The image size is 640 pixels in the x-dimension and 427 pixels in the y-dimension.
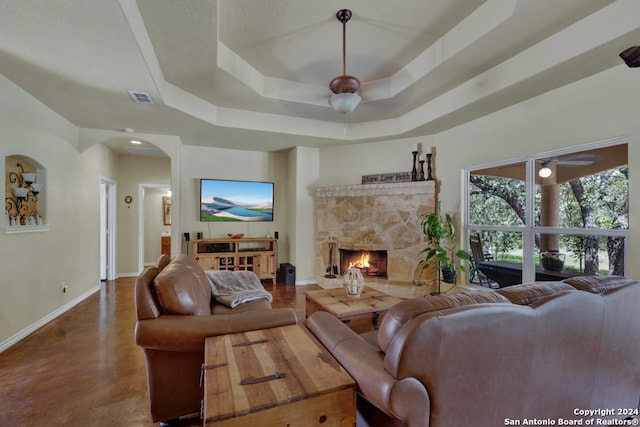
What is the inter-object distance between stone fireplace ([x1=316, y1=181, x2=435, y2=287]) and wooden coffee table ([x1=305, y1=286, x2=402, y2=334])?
186 cm

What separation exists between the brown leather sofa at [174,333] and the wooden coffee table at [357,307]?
0.73 meters

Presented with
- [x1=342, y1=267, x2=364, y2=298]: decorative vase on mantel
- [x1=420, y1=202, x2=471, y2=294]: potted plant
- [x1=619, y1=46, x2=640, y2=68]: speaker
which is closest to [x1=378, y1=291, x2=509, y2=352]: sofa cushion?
[x1=342, y1=267, x2=364, y2=298]: decorative vase on mantel

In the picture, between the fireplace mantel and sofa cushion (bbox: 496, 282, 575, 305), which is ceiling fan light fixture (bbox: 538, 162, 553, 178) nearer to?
the fireplace mantel

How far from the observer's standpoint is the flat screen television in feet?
16.3

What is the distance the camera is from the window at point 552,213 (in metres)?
2.51

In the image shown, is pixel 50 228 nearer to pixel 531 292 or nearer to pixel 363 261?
pixel 363 261

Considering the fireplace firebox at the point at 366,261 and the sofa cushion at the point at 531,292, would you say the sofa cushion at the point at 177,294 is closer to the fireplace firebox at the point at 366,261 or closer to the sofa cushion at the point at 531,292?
the sofa cushion at the point at 531,292

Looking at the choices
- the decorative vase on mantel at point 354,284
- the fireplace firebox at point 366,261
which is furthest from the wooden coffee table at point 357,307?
the fireplace firebox at point 366,261

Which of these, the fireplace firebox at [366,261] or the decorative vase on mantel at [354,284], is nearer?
the decorative vase on mantel at [354,284]

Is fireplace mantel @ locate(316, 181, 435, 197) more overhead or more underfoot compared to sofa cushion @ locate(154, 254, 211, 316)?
more overhead

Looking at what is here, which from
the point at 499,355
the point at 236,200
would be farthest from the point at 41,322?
the point at 499,355

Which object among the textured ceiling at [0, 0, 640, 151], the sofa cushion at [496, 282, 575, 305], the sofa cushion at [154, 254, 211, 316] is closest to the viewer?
the sofa cushion at [496, 282, 575, 305]

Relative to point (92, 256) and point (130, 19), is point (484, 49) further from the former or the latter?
point (92, 256)

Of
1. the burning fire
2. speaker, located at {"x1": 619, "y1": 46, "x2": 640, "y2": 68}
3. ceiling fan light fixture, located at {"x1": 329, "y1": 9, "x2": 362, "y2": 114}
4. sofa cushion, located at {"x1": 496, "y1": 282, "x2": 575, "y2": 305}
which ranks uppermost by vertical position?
ceiling fan light fixture, located at {"x1": 329, "y1": 9, "x2": 362, "y2": 114}
